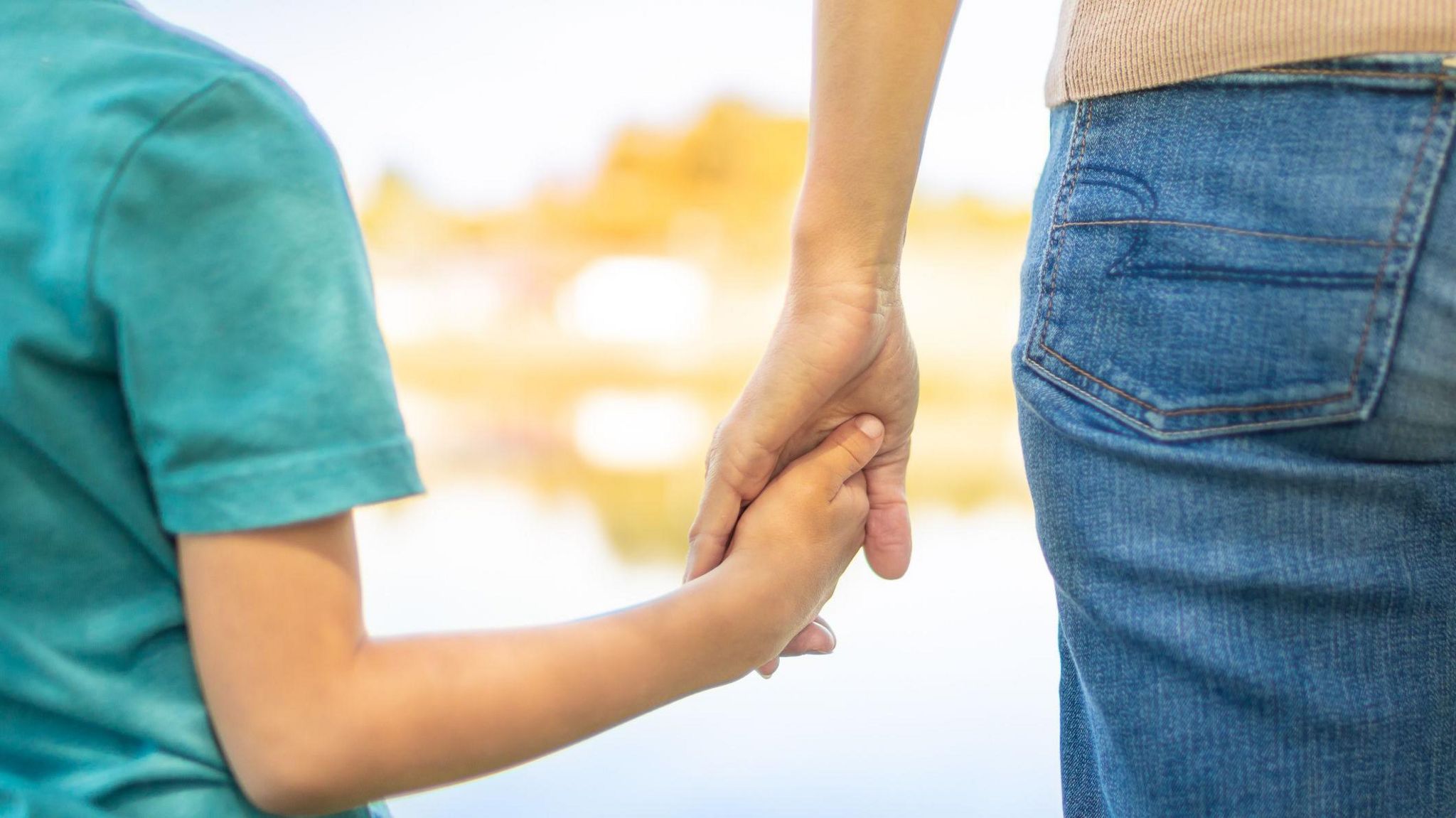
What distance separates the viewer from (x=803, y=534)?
681 mm

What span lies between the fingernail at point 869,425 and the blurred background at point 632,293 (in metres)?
1.10

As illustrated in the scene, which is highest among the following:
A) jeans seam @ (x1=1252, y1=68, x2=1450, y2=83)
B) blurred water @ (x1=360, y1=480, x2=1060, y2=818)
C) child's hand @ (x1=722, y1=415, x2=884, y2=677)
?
jeans seam @ (x1=1252, y1=68, x2=1450, y2=83)

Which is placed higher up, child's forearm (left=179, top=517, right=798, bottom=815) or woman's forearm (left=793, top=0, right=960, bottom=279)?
woman's forearm (left=793, top=0, right=960, bottom=279)

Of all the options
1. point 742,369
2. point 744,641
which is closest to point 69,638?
point 744,641

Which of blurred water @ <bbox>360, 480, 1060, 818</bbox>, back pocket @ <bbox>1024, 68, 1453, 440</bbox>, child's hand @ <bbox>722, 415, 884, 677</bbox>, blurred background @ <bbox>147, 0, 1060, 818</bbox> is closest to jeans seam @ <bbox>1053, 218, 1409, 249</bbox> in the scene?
back pocket @ <bbox>1024, 68, 1453, 440</bbox>

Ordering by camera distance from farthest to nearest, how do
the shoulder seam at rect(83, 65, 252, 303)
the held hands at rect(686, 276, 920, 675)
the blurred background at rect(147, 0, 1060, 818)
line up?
1. the blurred background at rect(147, 0, 1060, 818)
2. the held hands at rect(686, 276, 920, 675)
3. the shoulder seam at rect(83, 65, 252, 303)

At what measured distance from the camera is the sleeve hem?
367 millimetres

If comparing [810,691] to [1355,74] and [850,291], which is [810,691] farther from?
[1355,74]

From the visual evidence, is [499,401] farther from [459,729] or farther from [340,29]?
[459,729]

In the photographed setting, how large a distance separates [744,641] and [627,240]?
315 cm

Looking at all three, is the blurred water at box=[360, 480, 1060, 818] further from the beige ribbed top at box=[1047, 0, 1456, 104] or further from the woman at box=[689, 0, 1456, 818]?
the beige ribbed top at box=[1047, 0, 1456, 104]

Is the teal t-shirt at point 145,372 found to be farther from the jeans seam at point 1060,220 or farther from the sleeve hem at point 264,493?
the jeans seam at point 1060,220

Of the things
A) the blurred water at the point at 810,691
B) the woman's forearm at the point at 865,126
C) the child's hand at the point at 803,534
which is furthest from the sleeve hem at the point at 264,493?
the blurred water at the point at 810,691

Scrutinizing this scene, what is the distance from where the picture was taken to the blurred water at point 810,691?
1526mm
